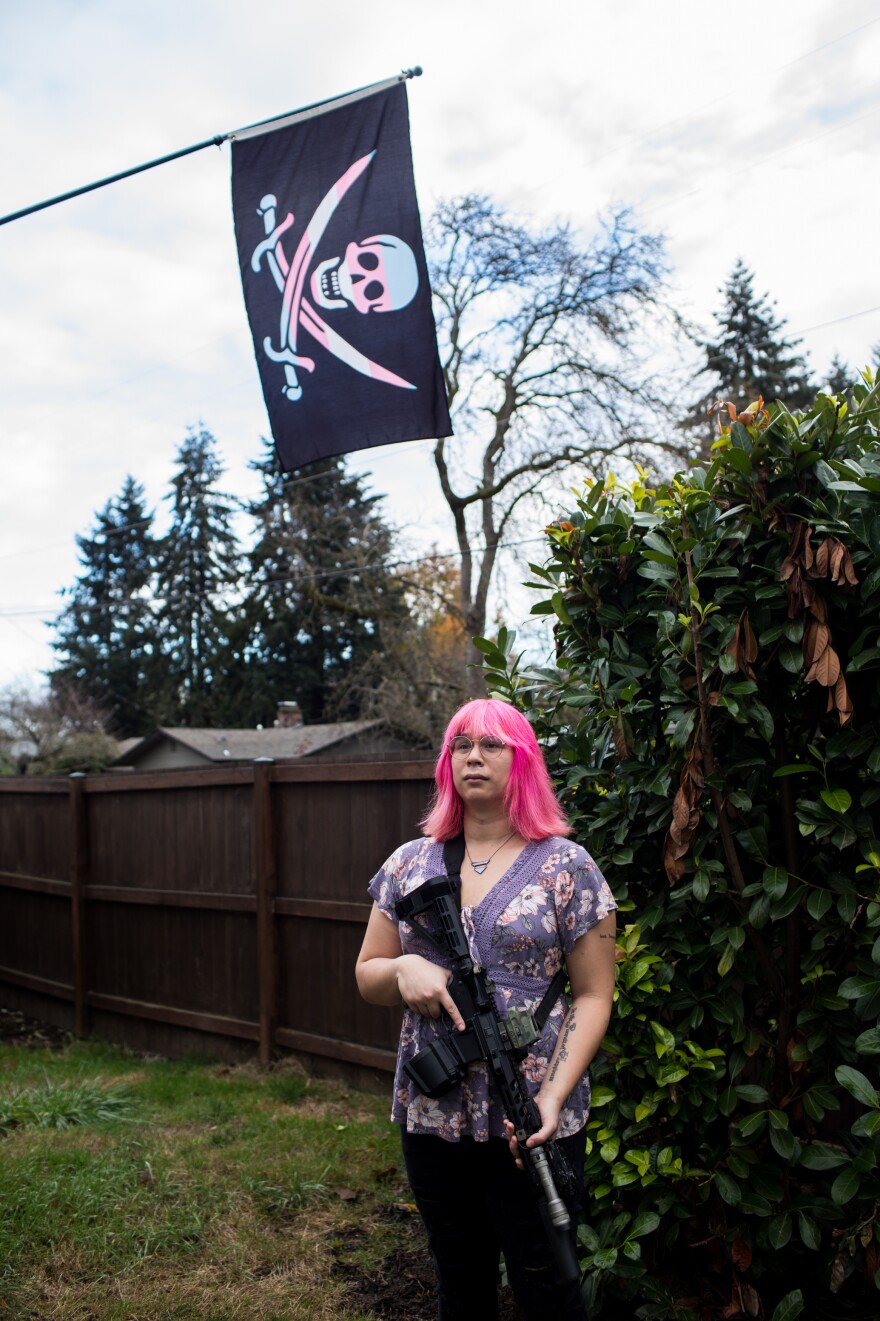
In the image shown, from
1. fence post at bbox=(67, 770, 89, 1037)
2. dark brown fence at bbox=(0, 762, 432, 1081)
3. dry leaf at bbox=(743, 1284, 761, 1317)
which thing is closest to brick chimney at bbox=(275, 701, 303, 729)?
dark brown fence at bbox=(0, 762, 432, 1081)

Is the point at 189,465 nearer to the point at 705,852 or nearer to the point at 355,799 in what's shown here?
the point at 355,799

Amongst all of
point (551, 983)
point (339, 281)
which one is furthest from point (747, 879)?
point (339, 281)

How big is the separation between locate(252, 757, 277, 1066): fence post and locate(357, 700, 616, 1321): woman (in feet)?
12.1

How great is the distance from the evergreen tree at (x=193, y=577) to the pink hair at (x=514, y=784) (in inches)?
1535

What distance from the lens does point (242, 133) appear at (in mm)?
4598

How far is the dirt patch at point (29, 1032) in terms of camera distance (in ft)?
25.2

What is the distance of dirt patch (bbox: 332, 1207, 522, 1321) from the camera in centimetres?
333

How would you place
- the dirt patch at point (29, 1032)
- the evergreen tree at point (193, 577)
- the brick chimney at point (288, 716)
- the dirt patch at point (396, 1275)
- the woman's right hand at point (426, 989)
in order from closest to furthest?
1. the woman's right hand at point (426, 989)
2. the dirt patch at point (396, 1275)
3. the dirt patch at point (29, 1032)
4. the brick chimney at point (288, 716)
5. the evergreen tree at point (193, 577)

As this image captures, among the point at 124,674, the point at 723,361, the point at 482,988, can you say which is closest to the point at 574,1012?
the point at 482,988

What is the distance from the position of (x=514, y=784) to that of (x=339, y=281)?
265 centimetres

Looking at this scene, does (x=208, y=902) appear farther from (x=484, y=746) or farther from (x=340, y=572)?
(x=340, y=572)

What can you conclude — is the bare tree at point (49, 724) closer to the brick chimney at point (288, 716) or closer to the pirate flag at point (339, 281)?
the brick chimney at point (288, 716)

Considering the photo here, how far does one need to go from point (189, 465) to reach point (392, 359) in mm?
41591

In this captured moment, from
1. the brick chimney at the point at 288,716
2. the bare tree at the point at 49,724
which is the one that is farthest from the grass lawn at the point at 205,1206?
the brick chimney at the point at 288,716
